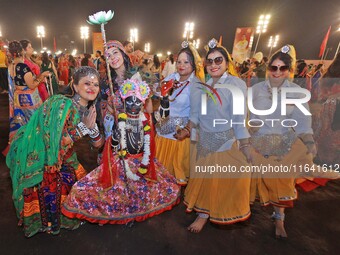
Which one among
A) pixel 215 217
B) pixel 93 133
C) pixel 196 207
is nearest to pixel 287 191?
pixel 215 217

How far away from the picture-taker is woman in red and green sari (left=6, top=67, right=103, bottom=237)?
7.60 feet

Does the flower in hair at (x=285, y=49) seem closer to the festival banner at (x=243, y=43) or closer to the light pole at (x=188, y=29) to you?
the light pole at (x=188, y=29)

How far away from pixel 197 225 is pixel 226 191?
2.05 ft

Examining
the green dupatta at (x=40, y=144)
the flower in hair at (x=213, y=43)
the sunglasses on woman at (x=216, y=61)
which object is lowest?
the green dupatta at (x=40, y=144)

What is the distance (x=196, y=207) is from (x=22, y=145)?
81.6 inches

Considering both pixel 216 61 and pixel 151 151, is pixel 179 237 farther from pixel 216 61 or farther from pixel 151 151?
pixel 216 61

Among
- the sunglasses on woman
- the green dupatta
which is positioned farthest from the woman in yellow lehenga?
the green dupatta

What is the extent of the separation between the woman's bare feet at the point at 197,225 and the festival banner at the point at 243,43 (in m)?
15.2

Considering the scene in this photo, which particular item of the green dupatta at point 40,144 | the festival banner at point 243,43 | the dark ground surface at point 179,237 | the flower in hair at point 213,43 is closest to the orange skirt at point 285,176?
the dark ground surface at point 179,237

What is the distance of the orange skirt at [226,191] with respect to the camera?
103 inches

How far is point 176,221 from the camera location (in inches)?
123

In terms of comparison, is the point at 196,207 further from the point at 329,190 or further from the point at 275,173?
the point at 329,190

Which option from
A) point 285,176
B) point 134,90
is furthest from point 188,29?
point 285,176

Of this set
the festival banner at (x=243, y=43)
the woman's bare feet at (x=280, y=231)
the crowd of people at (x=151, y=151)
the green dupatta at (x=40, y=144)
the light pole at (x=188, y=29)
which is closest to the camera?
the green dupatta at (x=40, y=144)
